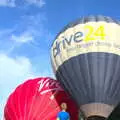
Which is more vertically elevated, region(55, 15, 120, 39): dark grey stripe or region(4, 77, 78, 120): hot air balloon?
region(55, 15, 120, 39): dark grey stripe

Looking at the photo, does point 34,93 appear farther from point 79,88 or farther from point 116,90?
point 116,90

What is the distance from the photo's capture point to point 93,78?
21344 mm

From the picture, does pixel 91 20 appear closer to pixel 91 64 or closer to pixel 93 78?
pixel 91 64

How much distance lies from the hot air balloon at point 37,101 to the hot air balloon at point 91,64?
365mm

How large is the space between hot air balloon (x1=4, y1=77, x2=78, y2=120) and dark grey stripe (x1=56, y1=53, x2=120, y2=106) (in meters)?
0.42

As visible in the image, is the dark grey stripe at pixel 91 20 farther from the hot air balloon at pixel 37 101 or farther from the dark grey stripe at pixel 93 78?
the hot air balloon at pixel 37 101

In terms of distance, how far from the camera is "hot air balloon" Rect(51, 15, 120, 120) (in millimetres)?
21078

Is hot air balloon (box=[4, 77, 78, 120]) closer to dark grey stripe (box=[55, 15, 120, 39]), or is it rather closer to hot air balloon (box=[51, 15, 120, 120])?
hot air balloon (box=[51, 15, 120, 120])

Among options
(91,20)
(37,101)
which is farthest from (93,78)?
(91,20)

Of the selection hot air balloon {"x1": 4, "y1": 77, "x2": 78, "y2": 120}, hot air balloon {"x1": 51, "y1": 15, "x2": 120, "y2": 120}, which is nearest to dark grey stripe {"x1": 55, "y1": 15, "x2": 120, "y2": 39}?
hot air balloon {"x1": 51, "y1": 15, "x2": 120, "y2": 120}

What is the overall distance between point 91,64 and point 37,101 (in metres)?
2.48

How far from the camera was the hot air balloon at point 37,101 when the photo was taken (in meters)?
21.0

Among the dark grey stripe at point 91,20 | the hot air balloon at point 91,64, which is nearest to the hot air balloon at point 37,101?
the hot air balloon at point 91,64

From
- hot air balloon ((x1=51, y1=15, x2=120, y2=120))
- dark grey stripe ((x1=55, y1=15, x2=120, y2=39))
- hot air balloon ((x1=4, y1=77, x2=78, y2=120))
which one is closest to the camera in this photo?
hot air balloon ((x1=4, y1=77, x2=78, y2=120))
